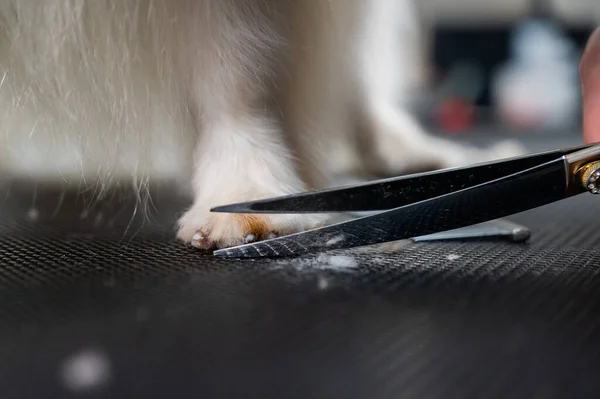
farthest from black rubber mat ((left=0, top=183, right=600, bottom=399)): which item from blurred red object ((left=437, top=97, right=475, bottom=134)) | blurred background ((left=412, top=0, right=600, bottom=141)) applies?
blurred background ((left=412, top=0, right=600, bottom=141))

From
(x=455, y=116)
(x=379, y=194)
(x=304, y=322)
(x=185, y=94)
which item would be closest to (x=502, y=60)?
(x=455, y=116)

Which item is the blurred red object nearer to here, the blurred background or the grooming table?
the blurred background

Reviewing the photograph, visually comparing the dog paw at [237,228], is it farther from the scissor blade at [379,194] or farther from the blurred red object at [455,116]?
the blurred red object at [455,116]

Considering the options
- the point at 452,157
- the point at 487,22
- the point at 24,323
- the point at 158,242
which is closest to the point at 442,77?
the point at 487,22

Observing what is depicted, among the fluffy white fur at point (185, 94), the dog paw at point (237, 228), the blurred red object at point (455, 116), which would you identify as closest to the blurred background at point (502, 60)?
Answer: the blurred red object at point (455, 116)

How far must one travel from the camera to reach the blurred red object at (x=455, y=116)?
9.17 feet

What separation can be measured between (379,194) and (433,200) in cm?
5

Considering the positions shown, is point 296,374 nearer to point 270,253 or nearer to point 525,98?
point 270,253

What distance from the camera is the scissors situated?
1.61 feet

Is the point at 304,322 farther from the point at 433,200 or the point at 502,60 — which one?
the point at 502,60

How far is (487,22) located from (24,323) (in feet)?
10.7

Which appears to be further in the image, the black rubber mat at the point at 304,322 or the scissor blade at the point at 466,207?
the scissor blade at the point at 466,207

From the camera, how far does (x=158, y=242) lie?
63cm

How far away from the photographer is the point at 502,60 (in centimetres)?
327
